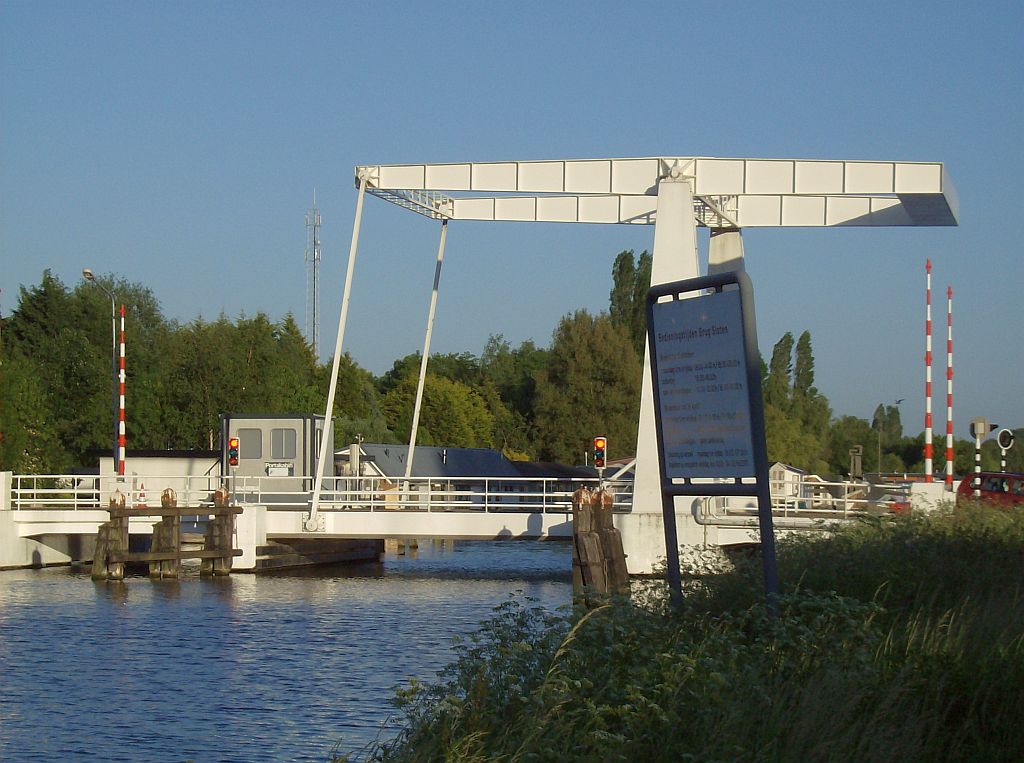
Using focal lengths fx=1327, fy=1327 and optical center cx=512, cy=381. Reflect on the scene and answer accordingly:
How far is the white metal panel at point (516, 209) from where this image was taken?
89.8ft

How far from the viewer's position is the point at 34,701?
1241 cm

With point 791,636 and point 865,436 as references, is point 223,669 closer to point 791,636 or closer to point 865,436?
point 791,636

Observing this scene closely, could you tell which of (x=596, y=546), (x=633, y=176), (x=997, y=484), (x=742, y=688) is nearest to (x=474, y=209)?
(x=633, y=176)

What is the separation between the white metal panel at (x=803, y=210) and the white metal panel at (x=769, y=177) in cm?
216

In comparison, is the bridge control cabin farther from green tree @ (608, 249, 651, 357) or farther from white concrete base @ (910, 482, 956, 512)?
green tree @ (608, 249, 651, 357)

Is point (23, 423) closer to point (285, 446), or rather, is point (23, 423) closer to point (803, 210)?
point (285, 446)

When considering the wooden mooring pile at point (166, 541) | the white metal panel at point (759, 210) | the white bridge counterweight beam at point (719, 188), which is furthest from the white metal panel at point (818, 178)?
the wooden mooring pile at point (166, 541)

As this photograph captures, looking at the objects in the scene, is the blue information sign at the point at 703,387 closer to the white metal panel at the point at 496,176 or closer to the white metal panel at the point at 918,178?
the white metal panel at the point at 918,178

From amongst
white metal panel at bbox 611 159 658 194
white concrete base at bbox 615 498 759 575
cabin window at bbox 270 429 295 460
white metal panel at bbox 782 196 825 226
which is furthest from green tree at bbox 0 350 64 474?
white metal panel at bbox 782 196 825 226

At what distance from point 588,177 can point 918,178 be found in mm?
5772

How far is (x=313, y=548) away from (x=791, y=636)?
79.0 feet

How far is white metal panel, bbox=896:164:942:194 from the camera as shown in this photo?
2266cm

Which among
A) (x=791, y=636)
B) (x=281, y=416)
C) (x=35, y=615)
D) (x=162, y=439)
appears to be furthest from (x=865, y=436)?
(x=791, y=636)

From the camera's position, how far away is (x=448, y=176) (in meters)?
24.9
